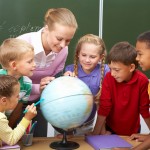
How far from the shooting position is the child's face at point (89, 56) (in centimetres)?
241

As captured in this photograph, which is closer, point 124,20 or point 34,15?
point 34,15

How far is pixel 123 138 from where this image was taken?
7.03 ft

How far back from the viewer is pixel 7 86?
179cm

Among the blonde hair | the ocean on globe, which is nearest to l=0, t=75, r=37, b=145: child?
the ocean on globe

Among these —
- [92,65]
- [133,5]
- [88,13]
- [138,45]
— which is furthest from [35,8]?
[138,45]

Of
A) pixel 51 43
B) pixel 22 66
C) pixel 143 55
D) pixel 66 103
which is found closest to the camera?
pixel 66 103

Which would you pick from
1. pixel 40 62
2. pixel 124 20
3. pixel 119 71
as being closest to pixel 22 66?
pixel 40 62

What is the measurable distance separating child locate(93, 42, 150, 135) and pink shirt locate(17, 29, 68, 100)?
0.44 metres

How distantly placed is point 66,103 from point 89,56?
751 mm

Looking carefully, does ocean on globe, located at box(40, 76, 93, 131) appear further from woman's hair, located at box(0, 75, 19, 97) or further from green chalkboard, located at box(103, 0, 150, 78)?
green chalkboard, located at box(103, 0, 150, 78)

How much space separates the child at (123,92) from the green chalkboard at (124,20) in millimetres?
1451

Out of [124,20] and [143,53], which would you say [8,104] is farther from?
[124,20]

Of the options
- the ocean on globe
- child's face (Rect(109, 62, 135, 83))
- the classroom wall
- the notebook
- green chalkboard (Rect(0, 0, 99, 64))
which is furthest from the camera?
the classroom wall

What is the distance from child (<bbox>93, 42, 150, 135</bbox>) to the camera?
2289 mm
